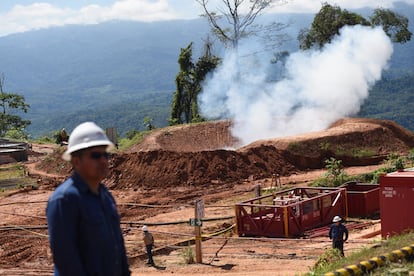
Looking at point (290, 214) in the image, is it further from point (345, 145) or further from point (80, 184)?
point (80, 184)

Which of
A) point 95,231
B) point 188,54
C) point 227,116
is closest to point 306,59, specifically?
point 227,116

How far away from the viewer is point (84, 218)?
4.45 meters

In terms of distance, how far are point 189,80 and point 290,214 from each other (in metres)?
36.3

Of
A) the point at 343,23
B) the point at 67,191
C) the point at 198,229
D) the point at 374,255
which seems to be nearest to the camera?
the point at 67,191

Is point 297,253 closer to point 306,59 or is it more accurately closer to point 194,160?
point 194,160

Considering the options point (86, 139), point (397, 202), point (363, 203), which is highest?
point (86, 139)

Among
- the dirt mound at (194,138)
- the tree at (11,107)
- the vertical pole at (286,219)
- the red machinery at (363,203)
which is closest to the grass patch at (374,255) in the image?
the vertical pole at (286,219)

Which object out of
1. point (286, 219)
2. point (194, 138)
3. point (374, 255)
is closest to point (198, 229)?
point (286, 219)

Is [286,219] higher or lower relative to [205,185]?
higher

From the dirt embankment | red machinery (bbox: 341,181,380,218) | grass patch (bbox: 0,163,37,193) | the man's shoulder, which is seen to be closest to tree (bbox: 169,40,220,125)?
grass patch (bbox: 0,163,37,193)

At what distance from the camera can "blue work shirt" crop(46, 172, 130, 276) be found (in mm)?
4352

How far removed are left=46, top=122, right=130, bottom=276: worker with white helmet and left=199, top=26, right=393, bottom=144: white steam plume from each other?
108ft

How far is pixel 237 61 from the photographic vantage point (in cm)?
5038

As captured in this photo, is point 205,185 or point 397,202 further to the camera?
point 205,185
